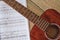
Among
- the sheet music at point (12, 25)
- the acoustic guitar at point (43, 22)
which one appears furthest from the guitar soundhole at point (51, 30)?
the sheet music at point (12, 25)

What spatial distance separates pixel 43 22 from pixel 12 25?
162 millimetres

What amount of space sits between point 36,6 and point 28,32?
120 millimetres

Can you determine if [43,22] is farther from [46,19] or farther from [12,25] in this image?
[12,25]

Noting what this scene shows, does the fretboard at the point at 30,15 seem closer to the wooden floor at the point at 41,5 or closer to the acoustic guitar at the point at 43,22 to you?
the acoustic guitar at the point at 43,22

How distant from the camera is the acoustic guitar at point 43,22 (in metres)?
0.68

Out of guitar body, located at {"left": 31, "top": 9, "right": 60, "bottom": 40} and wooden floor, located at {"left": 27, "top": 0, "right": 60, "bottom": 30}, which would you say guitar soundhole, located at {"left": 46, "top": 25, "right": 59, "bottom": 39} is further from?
wooden floor, located at {"left": 27, "top": 0, "right": 60, "bottom": 30}

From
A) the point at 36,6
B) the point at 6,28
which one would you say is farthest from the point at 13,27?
the point at 36,6

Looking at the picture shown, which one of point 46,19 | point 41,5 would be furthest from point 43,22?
point 41,5

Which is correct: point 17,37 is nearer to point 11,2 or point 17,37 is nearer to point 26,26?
point 26,26

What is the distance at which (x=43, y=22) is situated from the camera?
678mm

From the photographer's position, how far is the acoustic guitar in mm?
678

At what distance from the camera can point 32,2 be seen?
805 mm

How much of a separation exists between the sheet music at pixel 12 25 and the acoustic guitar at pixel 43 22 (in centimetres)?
7

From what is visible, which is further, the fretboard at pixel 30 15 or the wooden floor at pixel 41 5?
the wooden floor at pixel 41 5
